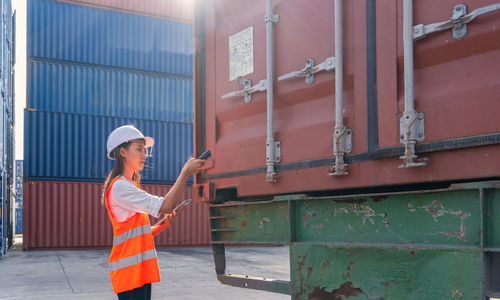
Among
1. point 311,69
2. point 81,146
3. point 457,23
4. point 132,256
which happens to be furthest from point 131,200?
point 81,146

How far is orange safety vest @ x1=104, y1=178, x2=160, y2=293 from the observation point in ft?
9.09

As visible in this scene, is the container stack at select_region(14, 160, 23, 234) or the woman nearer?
the woman

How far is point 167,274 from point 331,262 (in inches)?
278

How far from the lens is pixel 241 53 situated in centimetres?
380

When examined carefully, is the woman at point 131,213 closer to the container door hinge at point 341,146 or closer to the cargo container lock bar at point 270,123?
the cargo container lock bar at point 270,123

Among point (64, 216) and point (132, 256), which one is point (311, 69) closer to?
point (132, 256)

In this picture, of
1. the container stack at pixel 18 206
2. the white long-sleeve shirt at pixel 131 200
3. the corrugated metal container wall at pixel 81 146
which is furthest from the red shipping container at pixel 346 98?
the container stack at pixel 18 206

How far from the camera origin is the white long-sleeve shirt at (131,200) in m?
2.78

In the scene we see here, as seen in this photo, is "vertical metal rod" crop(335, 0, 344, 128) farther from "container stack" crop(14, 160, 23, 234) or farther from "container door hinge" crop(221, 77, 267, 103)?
"container stack" crop(14, 160, 23, 234)

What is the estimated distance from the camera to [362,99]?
279 cm

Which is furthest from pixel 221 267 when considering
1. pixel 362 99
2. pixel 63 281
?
pixel 63 281

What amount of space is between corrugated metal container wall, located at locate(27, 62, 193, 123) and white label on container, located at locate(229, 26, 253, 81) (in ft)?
47.0

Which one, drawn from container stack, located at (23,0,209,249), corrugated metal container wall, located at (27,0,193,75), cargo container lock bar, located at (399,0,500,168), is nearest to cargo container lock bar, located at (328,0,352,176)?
cargo container lock bar, located at (399,0,500,168)

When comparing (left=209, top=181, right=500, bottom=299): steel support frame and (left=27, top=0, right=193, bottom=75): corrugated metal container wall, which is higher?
(left=27, top=0, right=193, bottom=75): corrugated metal container wall
